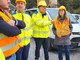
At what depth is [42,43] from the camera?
8391mm

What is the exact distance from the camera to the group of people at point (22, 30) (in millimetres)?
4211

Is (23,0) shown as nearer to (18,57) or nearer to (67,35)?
(18,57)

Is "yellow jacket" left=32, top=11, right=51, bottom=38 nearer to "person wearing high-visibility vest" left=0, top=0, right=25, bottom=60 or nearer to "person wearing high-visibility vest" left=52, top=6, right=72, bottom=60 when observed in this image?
"person wearing high-visibility vest" left=52, top=6, right=72, bottom=60

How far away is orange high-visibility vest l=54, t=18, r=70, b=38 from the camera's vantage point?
26.8 ft

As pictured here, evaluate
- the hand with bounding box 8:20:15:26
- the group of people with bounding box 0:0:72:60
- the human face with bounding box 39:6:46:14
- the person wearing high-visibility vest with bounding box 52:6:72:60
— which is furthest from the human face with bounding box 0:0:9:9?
the person wearing high-visibility vest with bounding box 52:6:72:60

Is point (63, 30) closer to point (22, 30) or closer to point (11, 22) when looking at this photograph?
point (22, 30)

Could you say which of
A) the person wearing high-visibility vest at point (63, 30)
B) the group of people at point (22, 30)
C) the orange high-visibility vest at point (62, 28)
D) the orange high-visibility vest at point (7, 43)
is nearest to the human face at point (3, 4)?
the group of people at point (22, 30)

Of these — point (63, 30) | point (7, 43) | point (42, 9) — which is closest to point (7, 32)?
point (7, 43)

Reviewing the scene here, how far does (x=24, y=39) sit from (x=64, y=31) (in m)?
2.20

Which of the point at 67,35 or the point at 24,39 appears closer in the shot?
the point at 24,39

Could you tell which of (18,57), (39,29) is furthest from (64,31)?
(18,57)

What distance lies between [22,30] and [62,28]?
222cm

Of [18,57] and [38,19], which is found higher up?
[38,19]

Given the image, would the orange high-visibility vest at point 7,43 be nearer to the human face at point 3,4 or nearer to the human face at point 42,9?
the human face at point 3,4
